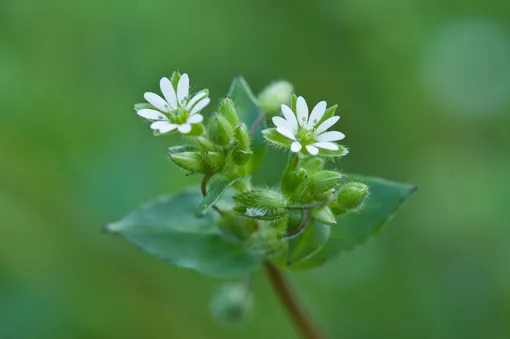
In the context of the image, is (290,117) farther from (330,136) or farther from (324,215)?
(324,215)

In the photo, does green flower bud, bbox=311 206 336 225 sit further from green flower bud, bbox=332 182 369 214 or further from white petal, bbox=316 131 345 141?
white petal, bbox=316 131 345 141

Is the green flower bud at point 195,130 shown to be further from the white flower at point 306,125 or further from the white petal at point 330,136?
the white petal at point 330,136

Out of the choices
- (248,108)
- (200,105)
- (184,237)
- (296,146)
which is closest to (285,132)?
(296,146)

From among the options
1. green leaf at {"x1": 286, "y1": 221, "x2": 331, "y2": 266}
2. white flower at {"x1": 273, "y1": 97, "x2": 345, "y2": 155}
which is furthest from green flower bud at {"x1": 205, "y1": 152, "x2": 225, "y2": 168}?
green leaf at {"x1": 286, "y1": 221, "x2": 331, "y2": 266}

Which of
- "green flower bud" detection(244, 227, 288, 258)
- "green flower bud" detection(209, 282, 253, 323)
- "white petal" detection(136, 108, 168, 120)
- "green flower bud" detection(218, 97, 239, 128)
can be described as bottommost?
"green flower bud" detection(209, 282, 253, 323)

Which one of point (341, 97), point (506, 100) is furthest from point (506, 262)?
point (341, 97)

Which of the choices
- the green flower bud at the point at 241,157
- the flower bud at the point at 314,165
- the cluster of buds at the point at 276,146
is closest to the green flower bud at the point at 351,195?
the cluster of buds at the point at 276,146
